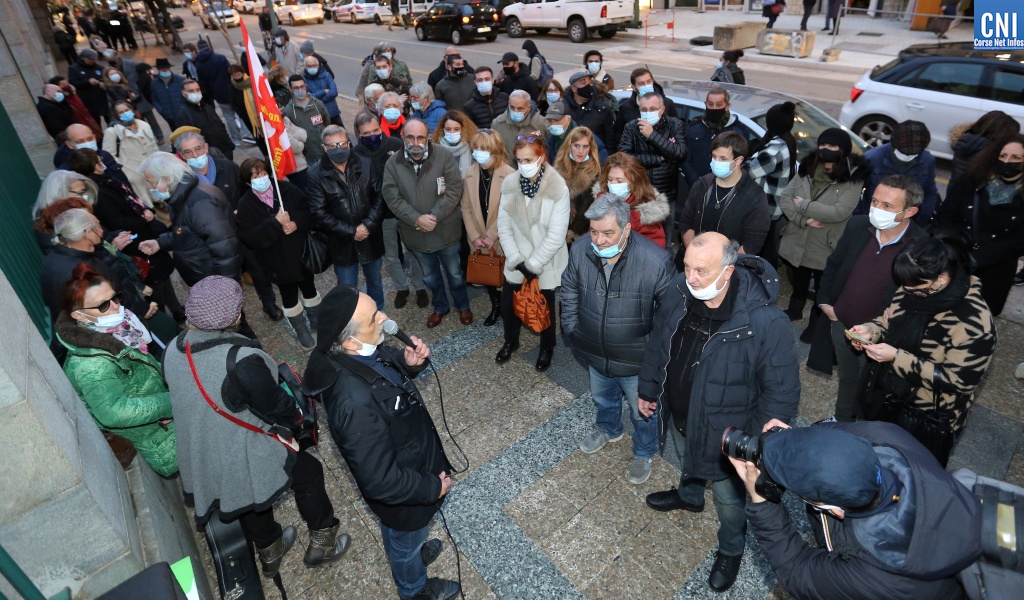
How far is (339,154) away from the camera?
5324 millimetres

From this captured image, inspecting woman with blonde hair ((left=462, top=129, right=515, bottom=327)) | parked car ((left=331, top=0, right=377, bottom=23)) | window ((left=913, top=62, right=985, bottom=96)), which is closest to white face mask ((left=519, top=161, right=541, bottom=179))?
woman with blonde hair ((left=462, top=129, right=515, bottom=327))

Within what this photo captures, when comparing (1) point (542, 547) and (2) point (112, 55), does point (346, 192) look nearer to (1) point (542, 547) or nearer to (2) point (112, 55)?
(1) point (542, 547)

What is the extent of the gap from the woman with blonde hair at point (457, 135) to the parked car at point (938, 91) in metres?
7.10

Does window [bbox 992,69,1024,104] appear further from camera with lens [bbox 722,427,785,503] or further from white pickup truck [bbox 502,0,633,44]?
white pickup truck [bbox 502,0,633,44]

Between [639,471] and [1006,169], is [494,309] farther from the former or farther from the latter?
[1006,169]

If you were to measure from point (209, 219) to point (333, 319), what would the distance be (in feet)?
9.61

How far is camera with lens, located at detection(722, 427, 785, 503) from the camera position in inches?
85.6

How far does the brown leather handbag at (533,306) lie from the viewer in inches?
195

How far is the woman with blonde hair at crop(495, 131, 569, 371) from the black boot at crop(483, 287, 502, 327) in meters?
0.81

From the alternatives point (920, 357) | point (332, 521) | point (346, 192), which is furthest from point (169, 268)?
point (920, 357)

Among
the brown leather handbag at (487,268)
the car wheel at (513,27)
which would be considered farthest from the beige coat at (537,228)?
the car wheel at (513,27)

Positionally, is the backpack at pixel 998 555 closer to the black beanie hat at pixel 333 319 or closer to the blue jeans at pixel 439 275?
the black beanie hat at pixel 333 319

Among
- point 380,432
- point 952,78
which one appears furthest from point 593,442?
point 952,78

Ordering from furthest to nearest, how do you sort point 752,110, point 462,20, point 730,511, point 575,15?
point 462,20 → point 575,15 → point 752,110 → point 730,511
